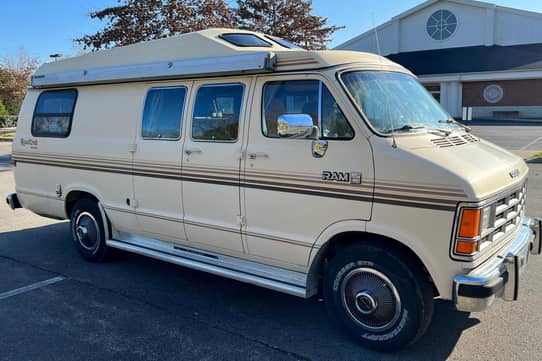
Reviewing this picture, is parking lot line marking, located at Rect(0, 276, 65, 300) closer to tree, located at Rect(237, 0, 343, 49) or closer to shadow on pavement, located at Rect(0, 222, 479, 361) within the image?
shadow on pavement, located at Rect(0, 222, 479, 361)

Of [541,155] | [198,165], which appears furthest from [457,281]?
[541,155]

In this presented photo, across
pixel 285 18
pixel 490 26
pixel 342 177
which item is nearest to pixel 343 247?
pixel 342 177

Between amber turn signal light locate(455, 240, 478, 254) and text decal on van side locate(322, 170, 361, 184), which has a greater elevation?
text decal on van side locate(322, 170, 361, 184)

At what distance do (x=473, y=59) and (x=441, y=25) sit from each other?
5004 mm

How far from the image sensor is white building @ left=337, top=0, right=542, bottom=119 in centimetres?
3766

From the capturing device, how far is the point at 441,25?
142 feet

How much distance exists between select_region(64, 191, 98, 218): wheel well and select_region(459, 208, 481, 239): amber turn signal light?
14.9 ft

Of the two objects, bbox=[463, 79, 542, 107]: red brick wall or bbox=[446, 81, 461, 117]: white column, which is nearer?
bbox=[463, 79, 542, 107]: red brick wall

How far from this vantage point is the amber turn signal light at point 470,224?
3.35 m

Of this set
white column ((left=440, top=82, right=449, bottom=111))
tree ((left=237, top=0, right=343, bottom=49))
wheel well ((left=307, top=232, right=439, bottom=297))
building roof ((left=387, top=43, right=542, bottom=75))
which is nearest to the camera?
wheel well ((left=307, top=232, right=439, bottom=297))

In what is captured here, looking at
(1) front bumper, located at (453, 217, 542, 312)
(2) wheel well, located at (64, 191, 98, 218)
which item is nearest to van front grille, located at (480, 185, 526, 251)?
(1) front bumper, located at (453, 217, 542, 312)

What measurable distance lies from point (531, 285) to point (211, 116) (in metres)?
3.76

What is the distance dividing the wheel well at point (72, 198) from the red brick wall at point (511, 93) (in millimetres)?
38543

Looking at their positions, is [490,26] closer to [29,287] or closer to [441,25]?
[441,25]
